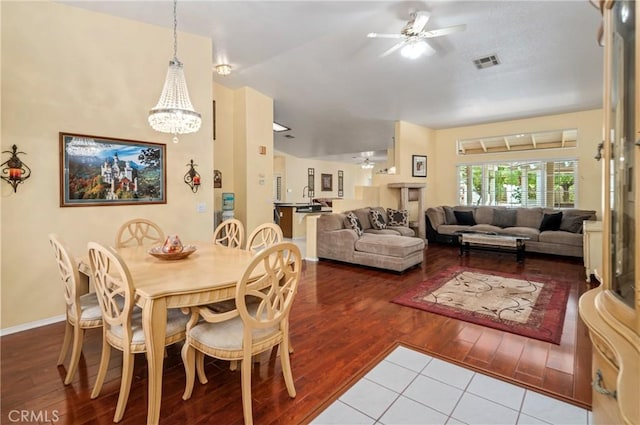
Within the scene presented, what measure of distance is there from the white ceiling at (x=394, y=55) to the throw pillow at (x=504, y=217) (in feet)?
6.68

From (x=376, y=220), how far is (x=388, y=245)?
132 centimetres

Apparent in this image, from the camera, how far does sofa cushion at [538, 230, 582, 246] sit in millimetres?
5480

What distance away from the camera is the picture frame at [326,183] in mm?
12648

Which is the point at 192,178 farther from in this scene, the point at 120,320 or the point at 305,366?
the point at 305,366

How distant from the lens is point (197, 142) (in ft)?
12.7

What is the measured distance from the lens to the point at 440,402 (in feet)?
6.05

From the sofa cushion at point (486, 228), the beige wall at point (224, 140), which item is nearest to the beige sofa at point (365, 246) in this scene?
the beige wall at point (224, 140)

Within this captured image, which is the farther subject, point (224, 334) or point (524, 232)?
point (524, 232)

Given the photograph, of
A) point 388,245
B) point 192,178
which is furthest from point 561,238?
point 192,178

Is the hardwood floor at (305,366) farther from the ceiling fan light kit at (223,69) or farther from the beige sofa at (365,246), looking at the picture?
the ceiling fan light kit at (223,69)

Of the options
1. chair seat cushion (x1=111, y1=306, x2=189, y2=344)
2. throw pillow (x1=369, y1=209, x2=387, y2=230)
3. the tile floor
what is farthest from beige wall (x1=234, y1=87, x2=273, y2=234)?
the tile floor

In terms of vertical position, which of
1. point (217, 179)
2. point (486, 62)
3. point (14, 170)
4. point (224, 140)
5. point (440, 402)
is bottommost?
point (440, 402)

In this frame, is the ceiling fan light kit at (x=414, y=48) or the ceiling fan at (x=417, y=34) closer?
the ceiling fan at (x=417, y=34)

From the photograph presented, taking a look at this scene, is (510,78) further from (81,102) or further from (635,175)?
(81,102)
